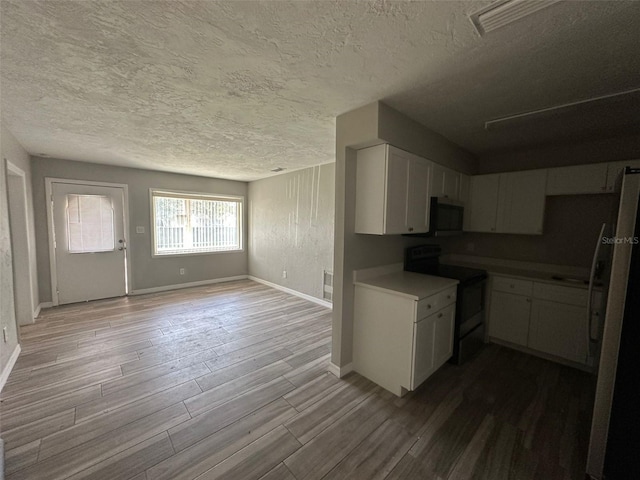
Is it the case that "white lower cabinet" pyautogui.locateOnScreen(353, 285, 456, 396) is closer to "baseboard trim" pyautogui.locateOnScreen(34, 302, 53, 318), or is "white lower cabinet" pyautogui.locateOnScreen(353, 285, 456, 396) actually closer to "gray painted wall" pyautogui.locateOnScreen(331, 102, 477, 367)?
"gray painted wall" pyautogui.locateOnScreen(331, 102, 477, 367)

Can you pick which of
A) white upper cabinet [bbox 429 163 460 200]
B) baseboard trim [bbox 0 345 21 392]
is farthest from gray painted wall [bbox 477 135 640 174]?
baseboard trim [bbox 0 345 21 392]

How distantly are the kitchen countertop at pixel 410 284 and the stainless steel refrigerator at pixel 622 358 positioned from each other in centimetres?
103

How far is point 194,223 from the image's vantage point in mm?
5707

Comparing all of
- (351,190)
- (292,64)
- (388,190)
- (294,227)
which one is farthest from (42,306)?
(388,190)

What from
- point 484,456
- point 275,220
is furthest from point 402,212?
point 275,220

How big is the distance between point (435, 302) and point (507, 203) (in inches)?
78.4

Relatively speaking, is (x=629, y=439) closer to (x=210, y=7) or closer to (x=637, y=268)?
(x=637, y=268)

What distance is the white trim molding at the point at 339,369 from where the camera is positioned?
8.05ft

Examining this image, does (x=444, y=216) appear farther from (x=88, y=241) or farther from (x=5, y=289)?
(x=88, y=241)

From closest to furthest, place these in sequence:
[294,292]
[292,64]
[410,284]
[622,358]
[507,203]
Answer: [622,358]
[292,64]
[410,284]
[507,203]
[294,292]

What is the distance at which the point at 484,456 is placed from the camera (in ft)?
5.35

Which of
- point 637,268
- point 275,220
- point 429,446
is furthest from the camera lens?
point 275,220

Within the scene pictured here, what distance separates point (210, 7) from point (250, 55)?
0.37 meters

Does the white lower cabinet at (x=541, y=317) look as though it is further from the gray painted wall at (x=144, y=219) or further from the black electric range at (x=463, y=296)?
the gray painted wall at (x=144, y=219)
